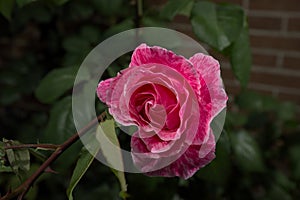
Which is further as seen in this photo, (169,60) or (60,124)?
Result: (60,124)

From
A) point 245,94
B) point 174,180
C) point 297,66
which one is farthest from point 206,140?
point 297,66

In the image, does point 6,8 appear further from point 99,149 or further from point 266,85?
point 266,85

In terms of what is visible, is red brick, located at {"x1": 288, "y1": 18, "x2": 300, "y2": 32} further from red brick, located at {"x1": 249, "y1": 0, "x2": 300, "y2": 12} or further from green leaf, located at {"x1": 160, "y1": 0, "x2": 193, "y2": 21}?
green leaf, located at {"x1": 160, "y1": 0, "x2": 193, "y2": 21}

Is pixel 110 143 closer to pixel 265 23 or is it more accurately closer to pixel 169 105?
pixel 169 105

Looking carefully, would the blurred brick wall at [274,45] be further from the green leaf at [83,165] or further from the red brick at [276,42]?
the green leaf at [83,165]

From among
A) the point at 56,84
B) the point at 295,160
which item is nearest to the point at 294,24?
the point at 295,160

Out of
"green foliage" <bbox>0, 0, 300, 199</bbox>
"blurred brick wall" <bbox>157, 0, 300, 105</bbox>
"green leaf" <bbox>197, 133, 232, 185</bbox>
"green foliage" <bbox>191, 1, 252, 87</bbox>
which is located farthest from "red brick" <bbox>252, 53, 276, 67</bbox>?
"green leaf" <bbox>197, 133, 232, 185</bbox>

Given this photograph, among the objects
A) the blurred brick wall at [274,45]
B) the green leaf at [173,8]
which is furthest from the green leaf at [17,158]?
the blurred brick wall at [274,45]
